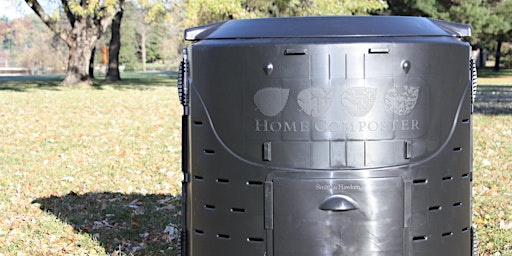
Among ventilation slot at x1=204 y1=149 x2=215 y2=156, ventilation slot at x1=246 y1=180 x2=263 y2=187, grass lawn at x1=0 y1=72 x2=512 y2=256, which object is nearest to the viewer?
ventilation slot at x1=246 y1=180 x2=263 y2=187

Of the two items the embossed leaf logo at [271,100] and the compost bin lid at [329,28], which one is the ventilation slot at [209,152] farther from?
the compost bin lid at [329,28]

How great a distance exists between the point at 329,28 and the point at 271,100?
0.39 meters

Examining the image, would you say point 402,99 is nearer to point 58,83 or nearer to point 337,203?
point 337,203

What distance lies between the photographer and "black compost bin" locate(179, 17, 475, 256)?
3.10 m

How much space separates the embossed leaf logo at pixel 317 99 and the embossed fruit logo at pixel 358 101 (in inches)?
2.3

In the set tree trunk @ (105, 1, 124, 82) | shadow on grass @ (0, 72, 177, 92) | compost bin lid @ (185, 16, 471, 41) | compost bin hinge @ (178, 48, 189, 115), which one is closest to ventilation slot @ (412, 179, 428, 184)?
compost bin lid @ (185, 16, 471, 41)

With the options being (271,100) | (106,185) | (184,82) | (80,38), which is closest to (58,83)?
(80,38)

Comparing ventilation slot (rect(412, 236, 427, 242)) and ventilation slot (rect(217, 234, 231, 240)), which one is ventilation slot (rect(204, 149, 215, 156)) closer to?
ventilation slot (rect(217, 234, 231, 240))

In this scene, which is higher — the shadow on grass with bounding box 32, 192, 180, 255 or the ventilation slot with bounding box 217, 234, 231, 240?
the ventilation slot with bounding box 217, 234, 231, 240

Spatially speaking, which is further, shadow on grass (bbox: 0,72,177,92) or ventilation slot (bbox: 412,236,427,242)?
shadow on grass (bbox: 0,72,177,92)

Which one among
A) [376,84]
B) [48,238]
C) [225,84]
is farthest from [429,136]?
[48,238]

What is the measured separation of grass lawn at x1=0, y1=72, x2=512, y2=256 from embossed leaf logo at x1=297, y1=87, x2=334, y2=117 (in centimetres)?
237

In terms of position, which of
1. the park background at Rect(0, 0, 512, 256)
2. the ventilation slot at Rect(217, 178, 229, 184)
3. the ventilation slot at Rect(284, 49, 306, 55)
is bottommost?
the park background at Rect(0, 0, 512, 256)

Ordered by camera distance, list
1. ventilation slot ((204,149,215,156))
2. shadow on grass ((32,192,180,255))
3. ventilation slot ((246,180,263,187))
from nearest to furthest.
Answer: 1. ventilation slot ((246,180,263,187))
2. ventilation slot ((204,149,215,156))
3. shadow on grass ((32,192,180,255))
